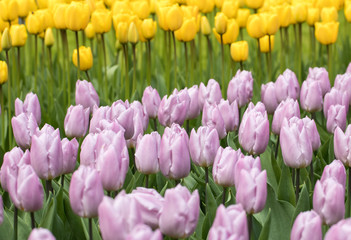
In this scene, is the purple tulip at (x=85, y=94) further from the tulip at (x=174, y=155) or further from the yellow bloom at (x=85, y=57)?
the tulip at (x=174, y=155)

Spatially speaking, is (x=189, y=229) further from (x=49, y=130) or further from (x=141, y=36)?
(x=141, y=36)

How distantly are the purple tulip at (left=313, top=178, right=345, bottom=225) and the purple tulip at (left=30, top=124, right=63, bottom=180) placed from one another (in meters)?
0.85

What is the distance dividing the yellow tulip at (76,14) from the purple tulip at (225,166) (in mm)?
1781

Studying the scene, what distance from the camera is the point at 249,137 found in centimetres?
247

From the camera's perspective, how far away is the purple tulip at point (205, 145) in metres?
2.33

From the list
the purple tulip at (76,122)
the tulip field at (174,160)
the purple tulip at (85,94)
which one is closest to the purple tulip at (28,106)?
the tulip field at (174,160)

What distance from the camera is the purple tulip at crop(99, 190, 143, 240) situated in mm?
1483

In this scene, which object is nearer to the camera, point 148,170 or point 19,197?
point 19,197

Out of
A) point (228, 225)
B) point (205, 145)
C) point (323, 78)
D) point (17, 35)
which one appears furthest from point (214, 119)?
point (17, 35)

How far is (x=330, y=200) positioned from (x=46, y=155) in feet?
3.03

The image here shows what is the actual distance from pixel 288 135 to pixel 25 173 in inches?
36.2

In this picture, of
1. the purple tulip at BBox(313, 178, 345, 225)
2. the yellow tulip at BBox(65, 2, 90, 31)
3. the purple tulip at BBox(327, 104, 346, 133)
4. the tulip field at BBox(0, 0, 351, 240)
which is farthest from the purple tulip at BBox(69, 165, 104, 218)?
the yellow tulip at BBox(65, 2, 90, 31)

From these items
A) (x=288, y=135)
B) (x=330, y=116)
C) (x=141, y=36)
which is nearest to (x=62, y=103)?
(x=141, y=36)

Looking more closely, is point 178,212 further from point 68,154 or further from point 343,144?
point 343,144
